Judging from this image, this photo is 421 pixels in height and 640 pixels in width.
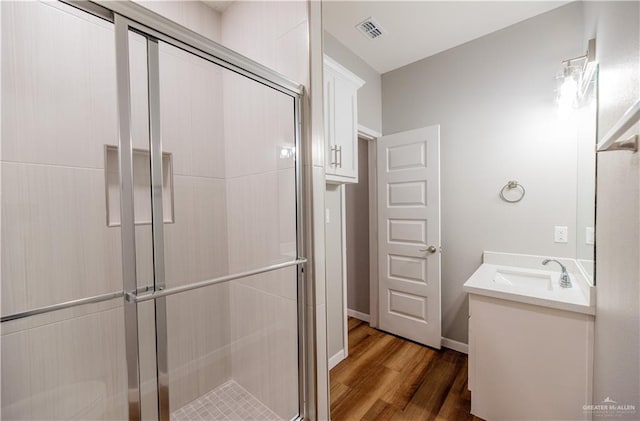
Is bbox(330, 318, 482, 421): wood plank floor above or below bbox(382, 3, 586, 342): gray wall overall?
below

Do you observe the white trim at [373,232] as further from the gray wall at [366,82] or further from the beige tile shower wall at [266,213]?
the beige tile shower wall at [266,213]

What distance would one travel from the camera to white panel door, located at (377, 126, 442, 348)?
2.32 m

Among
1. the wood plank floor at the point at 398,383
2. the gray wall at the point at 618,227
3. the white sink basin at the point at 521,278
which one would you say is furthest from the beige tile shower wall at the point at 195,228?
the white sink basin at the point at 521,278

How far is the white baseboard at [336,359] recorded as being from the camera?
2.14 m

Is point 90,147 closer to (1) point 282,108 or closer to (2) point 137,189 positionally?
(2) point 137,189

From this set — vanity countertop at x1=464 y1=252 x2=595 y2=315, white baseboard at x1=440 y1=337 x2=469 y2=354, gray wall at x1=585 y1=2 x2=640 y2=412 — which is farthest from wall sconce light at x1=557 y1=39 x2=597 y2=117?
white baseboard at x1=440 y1=337 x2=469 y2=354

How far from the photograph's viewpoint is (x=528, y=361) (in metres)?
1.43

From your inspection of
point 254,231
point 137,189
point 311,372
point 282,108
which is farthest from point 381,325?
point 137,189

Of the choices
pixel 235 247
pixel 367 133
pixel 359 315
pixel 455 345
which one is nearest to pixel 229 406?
pixel 235 247

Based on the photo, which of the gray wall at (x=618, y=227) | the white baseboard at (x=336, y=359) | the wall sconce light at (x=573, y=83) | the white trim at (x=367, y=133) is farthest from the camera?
the white trim at (x=367, y=133)

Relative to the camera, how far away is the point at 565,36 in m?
1.85

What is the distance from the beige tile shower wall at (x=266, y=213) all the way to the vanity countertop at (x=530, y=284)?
3.92ft

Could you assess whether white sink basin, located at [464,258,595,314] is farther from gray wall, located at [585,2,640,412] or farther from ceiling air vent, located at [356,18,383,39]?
ceiling air vent, located at [356,18,383,39]

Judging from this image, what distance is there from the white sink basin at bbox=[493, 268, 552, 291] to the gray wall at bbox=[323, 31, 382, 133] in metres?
1.73
